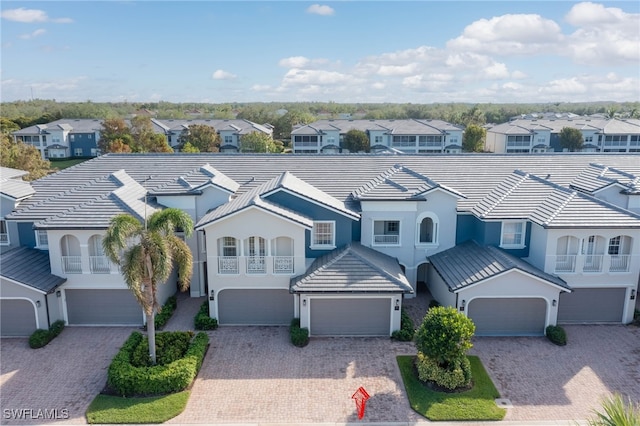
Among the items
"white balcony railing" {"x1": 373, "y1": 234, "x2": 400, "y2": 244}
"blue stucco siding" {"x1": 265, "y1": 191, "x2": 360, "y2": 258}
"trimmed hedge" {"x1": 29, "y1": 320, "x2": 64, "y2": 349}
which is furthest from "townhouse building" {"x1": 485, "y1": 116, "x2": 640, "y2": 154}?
"trimmed hedge" {"x1": 29, "y1": 320, "x2": 64, "y2": 349}

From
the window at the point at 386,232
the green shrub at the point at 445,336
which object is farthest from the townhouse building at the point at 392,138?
the green shrub at the point at 445,336

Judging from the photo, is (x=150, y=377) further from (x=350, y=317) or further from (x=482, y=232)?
(x=482, y=232)

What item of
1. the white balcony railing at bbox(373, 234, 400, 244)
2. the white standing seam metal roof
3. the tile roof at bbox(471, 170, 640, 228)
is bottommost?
the white balcony railing at bbox(373, 234, 400, 244)

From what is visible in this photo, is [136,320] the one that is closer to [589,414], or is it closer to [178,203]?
[178,203]

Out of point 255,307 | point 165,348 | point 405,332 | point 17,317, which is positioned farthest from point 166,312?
point 405,332

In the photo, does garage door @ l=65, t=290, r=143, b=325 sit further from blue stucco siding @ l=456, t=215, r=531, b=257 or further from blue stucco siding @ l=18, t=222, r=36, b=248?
blue stucco siding @ l=456, t=215, r=531, b=257

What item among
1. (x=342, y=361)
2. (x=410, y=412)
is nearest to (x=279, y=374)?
(x=342, y=361)
